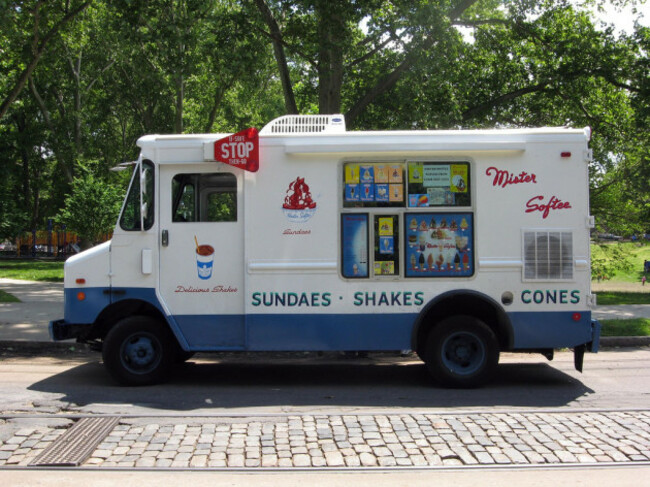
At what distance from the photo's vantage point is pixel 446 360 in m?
7.42

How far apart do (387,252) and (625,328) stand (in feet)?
19.2

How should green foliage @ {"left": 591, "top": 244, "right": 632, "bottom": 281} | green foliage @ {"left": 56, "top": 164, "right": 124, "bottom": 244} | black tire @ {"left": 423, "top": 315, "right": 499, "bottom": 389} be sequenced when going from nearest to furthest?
black tire @ {"left": 423, "top": 315, "right": 499, "bottom": 389} < green foliage @ {"left": 591, "top": 244, "right": 632, "bottom": 281} < green foliage @ {"left": 56, "top": 164, "right": 124, "bottom": 244}

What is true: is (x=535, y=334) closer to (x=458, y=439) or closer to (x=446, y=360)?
(x=446, y=360)

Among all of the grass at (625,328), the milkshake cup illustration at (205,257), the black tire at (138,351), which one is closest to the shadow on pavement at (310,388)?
the black tire at (138,351)

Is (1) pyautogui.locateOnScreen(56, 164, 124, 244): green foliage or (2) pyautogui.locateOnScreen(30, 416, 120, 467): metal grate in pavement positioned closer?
(2) pyautogui.locateOnScreen(30, 416, 120, 467): metal grate in pavement

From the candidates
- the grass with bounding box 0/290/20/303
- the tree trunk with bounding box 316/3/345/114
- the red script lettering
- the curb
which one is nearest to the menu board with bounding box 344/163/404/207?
the red script lettering

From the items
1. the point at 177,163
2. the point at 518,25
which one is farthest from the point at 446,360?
the point at 518,25

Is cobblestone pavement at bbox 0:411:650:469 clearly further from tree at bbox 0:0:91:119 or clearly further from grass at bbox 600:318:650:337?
tree at bbox 0:0:91:119

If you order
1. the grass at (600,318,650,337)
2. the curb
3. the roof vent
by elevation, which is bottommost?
the curb

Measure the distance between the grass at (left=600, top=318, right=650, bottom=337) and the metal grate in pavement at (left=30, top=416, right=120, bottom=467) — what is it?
8202 mm

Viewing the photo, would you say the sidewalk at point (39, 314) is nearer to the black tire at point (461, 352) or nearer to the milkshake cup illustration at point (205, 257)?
the black tire at point (461, 352)

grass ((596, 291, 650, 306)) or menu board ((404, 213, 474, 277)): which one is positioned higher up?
menu board ((404, 213, 474, 277))

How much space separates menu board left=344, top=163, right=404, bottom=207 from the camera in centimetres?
743

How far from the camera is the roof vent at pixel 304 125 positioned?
781cm
